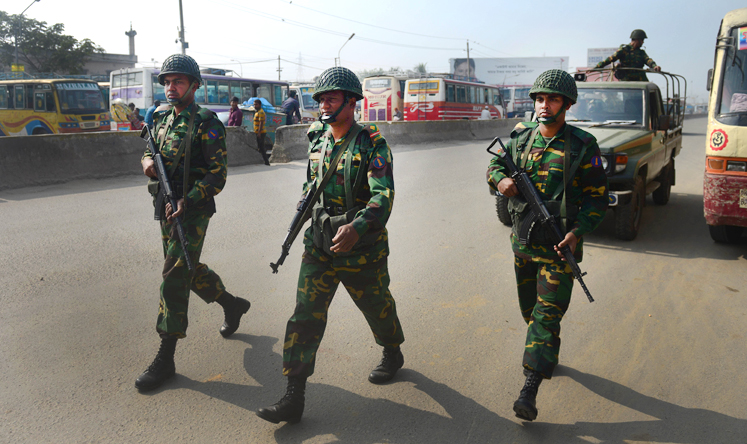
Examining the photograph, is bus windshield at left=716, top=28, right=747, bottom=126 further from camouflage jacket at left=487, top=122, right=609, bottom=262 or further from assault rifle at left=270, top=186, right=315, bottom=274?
assault rifle at left=270, top=186, right=315, bottom=274

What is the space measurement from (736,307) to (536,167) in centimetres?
258

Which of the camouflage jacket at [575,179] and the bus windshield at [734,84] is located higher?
the bus windshield at [734,84]

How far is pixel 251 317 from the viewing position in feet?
13.3

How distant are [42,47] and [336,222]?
45318mm

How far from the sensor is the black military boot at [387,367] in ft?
10.3

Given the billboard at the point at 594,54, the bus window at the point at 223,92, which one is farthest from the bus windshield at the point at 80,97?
the billboard at the point at 594,54

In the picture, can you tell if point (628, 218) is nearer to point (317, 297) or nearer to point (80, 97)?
point (317, 297)

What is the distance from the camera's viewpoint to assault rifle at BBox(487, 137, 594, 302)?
274 centimetres

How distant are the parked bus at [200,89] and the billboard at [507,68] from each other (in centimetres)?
5323

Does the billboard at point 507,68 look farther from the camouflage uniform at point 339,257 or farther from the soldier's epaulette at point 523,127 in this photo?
the camouflage uniform at point 339,257

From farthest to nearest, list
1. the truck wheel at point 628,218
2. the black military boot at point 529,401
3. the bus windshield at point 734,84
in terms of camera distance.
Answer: the truck wheel at point 628,218, the bus windshield at point 734,84, the black military boot at point 529,401

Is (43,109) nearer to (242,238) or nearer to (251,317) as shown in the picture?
(242,238)

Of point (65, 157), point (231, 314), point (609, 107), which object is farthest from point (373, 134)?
point (65, 157)

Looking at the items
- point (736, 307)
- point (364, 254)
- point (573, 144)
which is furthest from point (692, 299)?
point (364, 254)
